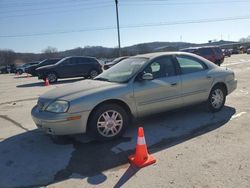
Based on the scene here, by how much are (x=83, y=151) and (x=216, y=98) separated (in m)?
3.62

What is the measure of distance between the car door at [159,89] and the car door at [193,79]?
19cm

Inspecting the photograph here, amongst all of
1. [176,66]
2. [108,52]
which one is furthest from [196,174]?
[108,52]

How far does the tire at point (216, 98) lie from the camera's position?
6.93m

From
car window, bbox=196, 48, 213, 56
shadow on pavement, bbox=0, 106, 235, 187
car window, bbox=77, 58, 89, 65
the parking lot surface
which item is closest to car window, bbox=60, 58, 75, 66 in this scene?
car window, bbox=77, 58, 89, 65

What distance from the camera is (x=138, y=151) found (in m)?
4.28

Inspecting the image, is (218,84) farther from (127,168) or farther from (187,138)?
(127,168)

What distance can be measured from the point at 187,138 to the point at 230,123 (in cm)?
132

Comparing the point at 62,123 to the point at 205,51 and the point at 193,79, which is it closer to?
the point at 193,79

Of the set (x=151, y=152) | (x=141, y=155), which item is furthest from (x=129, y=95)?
(x=141, y=155)

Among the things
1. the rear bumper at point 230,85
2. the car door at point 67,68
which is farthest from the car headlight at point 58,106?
the car door at point 67,68

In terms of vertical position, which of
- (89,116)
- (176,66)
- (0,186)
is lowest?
(0,186)

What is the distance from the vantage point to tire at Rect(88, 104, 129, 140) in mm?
5172

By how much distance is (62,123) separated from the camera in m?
4.95

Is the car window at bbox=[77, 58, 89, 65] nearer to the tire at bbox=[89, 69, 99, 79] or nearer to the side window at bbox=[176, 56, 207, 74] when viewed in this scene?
the tire at bbox=[89, 69, 99, 79]
